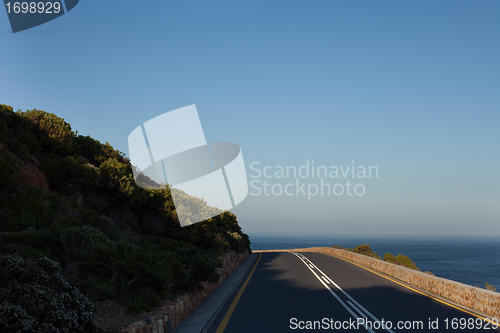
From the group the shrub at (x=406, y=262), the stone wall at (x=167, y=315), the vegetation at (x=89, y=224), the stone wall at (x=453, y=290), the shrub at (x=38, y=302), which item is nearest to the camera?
the shrub at (x=38, y=302)

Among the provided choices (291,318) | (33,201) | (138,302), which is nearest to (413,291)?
(291,318)

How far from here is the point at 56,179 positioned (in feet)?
63.9

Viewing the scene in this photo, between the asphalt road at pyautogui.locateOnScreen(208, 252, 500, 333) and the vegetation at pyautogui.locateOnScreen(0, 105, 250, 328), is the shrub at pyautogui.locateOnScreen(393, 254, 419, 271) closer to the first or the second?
the vegetation at pyautogui.locateOnScreen(0, 105, 250, 328)

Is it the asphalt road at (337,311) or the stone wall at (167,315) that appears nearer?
the stone wall at (167,315)

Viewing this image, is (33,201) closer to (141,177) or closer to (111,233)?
(111,233)

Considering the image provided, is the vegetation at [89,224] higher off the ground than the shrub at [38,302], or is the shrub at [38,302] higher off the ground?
the vegetation at [89,224]

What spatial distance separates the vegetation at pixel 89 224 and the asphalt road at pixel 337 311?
5.91 feet

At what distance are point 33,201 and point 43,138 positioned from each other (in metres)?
9.50

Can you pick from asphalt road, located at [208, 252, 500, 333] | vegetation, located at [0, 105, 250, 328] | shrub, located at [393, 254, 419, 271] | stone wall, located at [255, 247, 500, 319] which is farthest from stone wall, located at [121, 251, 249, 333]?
shrub, located at [393, 254, 419, 271]

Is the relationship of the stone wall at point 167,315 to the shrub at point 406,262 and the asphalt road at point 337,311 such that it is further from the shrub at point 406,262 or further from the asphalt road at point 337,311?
the shrub at point 406,262

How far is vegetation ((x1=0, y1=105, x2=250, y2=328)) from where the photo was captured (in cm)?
939

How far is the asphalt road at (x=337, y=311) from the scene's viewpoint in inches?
370

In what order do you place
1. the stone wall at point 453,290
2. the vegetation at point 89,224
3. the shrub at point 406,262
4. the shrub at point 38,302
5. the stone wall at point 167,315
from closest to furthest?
the shrub at point 38,302 < the stone wall at point 167,315 < the vegetation at point 89,224 < the stone wall at point 453,290 < the shrub at point 406,262

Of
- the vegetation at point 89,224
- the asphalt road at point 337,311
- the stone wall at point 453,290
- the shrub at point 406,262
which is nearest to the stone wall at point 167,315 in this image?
the vegetation at point 89,224
